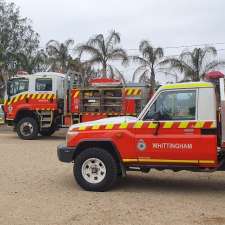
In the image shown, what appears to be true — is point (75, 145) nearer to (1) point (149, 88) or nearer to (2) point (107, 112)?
(2) point (107, 112)

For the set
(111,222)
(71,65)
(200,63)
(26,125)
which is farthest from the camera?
(71,65)

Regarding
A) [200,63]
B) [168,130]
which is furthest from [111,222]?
[200,63]

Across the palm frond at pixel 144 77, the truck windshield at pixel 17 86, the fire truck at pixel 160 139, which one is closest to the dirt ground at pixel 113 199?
the fire truck at pixel 160 139

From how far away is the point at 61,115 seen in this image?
1867 cm

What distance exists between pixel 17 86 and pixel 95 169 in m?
11.1

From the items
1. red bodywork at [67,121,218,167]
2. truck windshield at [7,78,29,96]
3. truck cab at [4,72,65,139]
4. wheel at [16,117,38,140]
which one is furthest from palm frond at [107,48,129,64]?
red bodywork at [67,121,218,167]

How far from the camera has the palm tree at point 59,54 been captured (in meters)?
36.2

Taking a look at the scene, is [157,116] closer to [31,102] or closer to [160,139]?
[160,139]

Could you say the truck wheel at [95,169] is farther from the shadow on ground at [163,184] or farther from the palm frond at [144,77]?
the palm frond at [144,77]

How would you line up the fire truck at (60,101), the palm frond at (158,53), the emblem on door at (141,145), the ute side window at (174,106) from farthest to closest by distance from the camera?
1. the palm frond at (158,53)
2. the fire truck at (60,101)
3. the emblem on door at (141,145)
4. the ute side window at (174,106)

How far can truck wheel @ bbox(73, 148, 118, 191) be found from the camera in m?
8.09

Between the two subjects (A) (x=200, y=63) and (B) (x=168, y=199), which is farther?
(A) (x=200, y=63)

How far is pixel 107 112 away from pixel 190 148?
9826 mm

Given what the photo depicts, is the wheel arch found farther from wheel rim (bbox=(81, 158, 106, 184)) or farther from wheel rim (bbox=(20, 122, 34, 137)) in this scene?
wheel rim (bbox=(20, 122, 34, 137))
